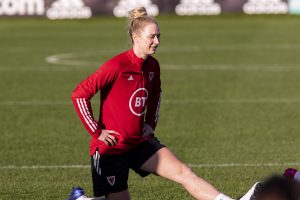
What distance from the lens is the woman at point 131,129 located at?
23.6ft

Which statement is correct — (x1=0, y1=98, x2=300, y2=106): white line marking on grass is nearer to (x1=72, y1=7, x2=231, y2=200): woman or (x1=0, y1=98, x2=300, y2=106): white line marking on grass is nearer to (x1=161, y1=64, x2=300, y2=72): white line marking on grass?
(x1=161, y1=64, x2=300, y2=72): white line marking on grass

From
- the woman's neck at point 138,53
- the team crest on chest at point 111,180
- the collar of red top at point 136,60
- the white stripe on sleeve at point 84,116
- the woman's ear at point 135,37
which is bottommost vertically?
the team crest on chest at point 111,180

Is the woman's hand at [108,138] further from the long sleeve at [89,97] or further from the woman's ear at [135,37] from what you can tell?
the woman's ear at [135,37]

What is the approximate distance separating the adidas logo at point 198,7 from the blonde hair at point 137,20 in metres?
29.3

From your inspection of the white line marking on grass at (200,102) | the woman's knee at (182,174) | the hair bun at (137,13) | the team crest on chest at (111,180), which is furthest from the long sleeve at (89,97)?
the white line marking on grass at (200,102)

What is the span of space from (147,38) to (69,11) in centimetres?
3010

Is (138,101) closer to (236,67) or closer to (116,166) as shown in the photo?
(116,166)

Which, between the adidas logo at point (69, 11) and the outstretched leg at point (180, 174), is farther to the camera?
the adidas logo at point (69, 11)

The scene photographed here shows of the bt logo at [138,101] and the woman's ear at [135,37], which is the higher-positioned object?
Answer: the woman's ear at [135,37]

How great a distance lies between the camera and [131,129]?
7250 mm

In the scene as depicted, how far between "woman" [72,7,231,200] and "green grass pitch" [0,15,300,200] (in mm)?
1334

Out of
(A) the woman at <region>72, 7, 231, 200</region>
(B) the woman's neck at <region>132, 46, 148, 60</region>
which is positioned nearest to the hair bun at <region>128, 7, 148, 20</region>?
(A) the woman at <region>72, 7, 231, 200</region>

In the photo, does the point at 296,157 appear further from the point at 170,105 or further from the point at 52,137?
the point at 170,105

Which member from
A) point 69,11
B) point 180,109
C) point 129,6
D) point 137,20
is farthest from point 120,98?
point 69,11
